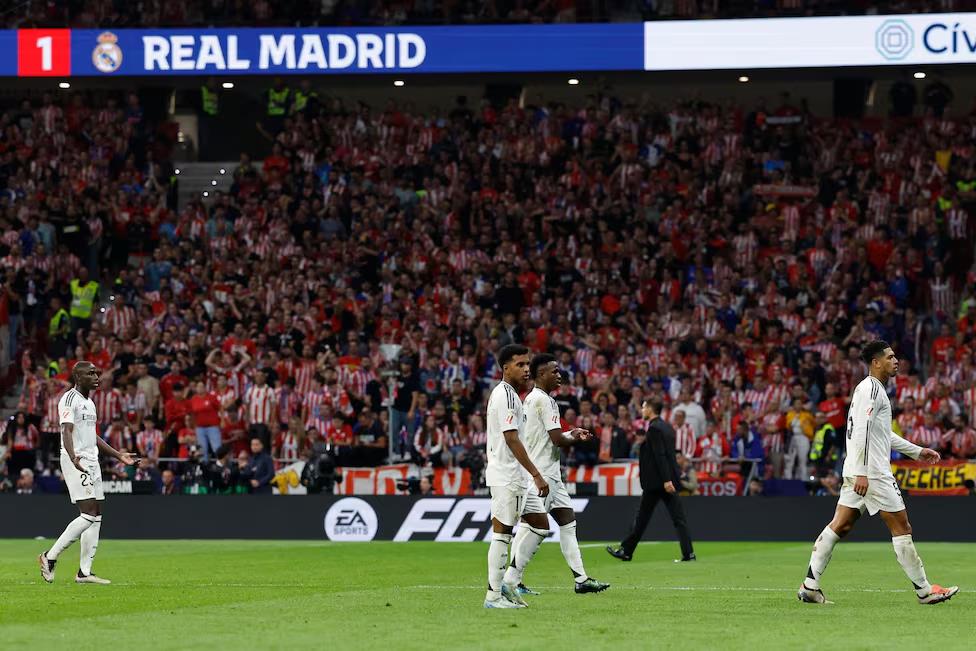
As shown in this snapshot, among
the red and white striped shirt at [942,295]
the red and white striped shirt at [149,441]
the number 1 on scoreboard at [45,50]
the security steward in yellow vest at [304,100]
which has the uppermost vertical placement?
the number 1 on scoreboard at [45,50]

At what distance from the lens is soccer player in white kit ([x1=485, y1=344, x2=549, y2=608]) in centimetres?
1263

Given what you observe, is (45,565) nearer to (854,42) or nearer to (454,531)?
(454,531)

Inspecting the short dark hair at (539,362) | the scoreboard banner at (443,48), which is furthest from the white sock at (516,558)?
the scoreboard banner at (443,48)

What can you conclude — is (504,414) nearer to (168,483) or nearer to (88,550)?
(88,550)

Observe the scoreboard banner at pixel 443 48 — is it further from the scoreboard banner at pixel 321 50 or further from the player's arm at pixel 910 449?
the player's arm at pixel 910 449

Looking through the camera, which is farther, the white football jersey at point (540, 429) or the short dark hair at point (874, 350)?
the white football jersey at point (540, 429)

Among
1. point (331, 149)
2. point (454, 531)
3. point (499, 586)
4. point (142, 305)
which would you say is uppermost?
point (331, 149)

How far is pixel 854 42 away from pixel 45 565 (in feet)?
68.4

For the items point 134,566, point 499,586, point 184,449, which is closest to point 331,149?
point 184,449

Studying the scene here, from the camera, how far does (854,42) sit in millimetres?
31281

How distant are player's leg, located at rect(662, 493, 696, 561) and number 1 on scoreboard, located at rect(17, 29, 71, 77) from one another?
1864 cm

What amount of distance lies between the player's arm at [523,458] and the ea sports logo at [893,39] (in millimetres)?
21087

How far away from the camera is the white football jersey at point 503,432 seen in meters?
12.6

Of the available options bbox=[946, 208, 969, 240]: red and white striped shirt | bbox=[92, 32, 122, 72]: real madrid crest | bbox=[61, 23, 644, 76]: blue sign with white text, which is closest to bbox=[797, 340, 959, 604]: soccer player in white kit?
bbox=[61, 23, 644, 76]: blue sign with white text
